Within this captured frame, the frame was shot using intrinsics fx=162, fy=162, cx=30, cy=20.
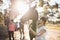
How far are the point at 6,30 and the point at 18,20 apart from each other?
15 cm

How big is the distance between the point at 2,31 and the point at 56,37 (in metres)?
0.50

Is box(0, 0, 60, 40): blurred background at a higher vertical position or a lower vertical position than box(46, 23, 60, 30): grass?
higher

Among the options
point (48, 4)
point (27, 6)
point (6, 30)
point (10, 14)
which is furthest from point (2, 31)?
point (48, 4)

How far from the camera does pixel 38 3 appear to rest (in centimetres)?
147

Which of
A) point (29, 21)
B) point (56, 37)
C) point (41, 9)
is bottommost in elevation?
point (56, 37)

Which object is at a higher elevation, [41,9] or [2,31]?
[41,9]

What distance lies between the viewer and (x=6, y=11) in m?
1.51

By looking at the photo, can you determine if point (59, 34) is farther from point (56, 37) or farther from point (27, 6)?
point (27, 6)

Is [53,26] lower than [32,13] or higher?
lower

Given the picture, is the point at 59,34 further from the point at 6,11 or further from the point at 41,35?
the point at 6,11

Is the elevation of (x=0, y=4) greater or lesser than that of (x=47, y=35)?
greater

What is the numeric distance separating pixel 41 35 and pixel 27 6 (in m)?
0.29

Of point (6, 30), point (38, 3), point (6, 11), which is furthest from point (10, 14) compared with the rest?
point (38, 3)

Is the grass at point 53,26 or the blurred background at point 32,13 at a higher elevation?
the blurred background at point 32,13
